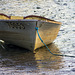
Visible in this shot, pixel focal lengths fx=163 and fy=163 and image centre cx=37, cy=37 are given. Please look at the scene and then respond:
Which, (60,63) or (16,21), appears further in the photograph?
(16,21)

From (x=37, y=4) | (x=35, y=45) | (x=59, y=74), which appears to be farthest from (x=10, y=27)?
(x=37, y=4)

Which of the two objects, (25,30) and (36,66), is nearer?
(36,66)

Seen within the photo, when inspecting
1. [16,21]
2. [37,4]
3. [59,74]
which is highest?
[16,21]

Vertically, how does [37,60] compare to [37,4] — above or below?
above

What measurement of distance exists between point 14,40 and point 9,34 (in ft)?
1.14

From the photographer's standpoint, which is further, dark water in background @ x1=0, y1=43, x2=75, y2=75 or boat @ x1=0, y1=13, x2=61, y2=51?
boat @ x1=0, y1=13, x2=61, y2=51

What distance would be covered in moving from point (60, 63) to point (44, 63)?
0.52 meters

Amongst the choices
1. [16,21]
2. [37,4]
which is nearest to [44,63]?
[16,21]

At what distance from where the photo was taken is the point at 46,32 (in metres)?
7.21

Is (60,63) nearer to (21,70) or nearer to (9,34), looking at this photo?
(21,70)

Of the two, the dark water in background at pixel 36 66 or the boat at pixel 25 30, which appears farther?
the boat at pixel 25 30

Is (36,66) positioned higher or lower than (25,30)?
lower

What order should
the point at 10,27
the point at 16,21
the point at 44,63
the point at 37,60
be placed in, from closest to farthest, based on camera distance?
the point at 44,63
the point at 37,60
the point at 16,21
the point at 10,27

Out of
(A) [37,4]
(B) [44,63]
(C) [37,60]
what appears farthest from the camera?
(A) [37,4]
